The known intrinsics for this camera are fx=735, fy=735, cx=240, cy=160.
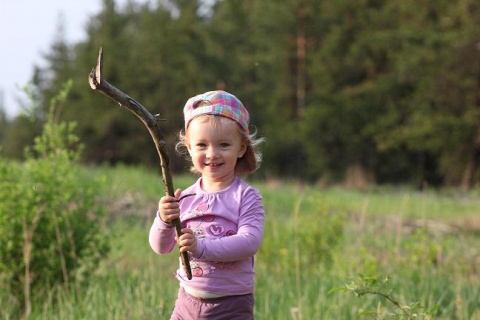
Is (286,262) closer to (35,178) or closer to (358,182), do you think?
(35,178)

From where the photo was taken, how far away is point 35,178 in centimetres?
512

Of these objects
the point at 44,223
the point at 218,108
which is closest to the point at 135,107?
the point at 218,108

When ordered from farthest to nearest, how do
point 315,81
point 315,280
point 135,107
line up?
point 315,81 < point 315,280 < point 135,107

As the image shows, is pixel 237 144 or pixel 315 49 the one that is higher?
pixel 315 49

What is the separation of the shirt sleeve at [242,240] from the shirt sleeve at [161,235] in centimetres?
13

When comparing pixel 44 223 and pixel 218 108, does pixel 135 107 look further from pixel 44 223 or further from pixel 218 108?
pixel 44 223

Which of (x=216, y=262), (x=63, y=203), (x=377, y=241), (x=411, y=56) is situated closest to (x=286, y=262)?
(x=63, y=203)

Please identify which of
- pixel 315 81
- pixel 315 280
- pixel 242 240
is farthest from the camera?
pixel 315 81

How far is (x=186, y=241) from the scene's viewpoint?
7.81ft

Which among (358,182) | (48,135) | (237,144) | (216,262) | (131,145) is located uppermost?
(131,145)

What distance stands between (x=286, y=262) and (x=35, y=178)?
2.51 meters

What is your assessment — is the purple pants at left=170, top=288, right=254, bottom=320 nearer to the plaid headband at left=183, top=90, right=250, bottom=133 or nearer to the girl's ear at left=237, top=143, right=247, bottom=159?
the girl's ear at left=237, top=143, right=247, bottom=159

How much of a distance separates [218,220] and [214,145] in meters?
0.27

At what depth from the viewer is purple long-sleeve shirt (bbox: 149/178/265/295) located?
2.59m
